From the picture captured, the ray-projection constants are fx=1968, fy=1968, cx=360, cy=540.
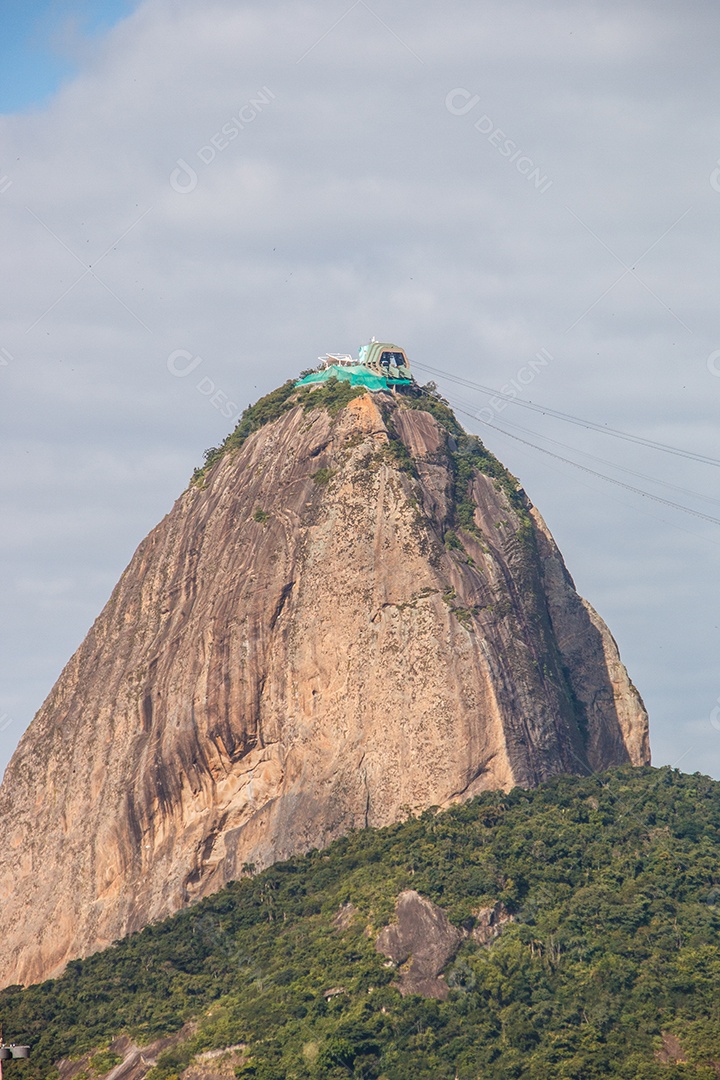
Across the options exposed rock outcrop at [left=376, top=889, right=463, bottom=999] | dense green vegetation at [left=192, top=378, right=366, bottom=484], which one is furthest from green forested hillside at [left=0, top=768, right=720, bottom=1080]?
dense green vegetation at [left=192, top=378, right=366, bottom=484]

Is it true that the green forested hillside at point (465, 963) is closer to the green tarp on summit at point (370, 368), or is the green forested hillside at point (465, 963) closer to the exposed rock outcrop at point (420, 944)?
the exposed rock outcrop at point (420, 944)

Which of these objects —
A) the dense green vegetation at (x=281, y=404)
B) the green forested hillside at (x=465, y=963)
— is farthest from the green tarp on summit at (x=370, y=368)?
the green forested hillside at (x=465, y=963)

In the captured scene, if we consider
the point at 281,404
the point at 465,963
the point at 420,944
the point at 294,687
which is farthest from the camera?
the point at 281,404

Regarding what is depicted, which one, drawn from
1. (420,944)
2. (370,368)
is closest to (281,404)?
(370,368)

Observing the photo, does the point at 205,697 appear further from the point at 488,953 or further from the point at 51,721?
the point at 488,953

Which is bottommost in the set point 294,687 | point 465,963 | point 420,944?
point 465,963

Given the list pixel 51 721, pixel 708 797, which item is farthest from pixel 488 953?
pixel 51 721

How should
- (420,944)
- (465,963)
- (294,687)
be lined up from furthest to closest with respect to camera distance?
(294,687)
(420,944)
(465,963)

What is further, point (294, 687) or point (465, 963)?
point (294, 687)

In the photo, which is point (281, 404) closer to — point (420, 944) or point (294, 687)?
point (294, 687)
